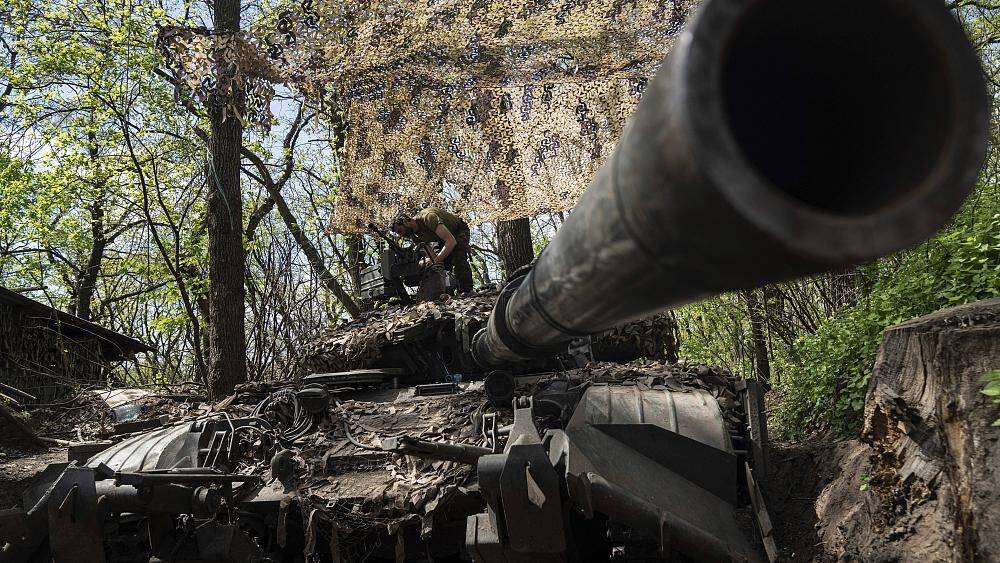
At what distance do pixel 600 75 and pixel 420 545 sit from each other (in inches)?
210

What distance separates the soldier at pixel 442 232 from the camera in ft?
24.2

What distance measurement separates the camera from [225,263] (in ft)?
34.6

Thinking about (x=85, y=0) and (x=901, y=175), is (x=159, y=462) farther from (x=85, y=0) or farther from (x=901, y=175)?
(x=85, y=0)

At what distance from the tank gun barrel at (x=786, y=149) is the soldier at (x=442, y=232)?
6028 mm

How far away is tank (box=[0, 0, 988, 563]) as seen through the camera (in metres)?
0.97

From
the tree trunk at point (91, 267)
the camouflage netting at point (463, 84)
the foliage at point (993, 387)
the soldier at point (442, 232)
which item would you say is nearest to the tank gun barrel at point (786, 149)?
the foliage at point (993, 387)

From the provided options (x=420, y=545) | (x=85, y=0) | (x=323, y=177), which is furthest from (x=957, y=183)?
(x=323, y=177)

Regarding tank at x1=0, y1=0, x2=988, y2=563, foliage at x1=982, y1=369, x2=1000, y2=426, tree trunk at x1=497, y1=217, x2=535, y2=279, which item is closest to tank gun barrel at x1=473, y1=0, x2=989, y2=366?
tank at x1=0, y1=0, x2=988, y2=563

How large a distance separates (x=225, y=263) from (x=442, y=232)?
4.62m

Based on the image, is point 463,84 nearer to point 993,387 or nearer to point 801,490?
point 801,490

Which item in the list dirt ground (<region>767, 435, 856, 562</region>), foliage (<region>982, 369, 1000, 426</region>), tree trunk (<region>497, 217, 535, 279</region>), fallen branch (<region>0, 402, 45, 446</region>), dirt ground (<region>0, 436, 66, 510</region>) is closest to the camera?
foliage (<region>982, 369, 1000, 426</region>)

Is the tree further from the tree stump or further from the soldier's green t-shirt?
the tree stump

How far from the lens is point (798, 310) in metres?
10.5

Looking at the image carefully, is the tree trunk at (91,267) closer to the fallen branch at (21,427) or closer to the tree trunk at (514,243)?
the fallen branch at (21,427)
